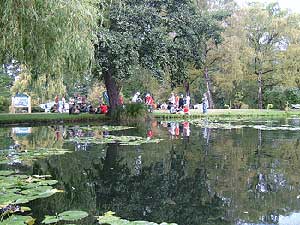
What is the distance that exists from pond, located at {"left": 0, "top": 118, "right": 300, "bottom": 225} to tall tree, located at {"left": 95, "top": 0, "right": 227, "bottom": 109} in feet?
25.5

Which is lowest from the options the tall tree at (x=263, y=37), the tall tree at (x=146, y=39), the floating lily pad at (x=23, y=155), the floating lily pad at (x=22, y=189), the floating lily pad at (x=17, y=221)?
the floating lily pad at (x=17, y=221)

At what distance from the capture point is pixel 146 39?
21.2 meters

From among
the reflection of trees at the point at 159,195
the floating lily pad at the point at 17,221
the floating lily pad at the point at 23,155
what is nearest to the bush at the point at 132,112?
the floating lily pad at the point at 23,155

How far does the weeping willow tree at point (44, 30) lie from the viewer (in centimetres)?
734

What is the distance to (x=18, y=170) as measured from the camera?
7.67 m

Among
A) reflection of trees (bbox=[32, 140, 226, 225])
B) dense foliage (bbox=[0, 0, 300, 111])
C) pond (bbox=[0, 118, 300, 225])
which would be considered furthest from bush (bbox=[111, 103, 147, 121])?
reflection of trees (bbox=[32, 140, 226, 225])

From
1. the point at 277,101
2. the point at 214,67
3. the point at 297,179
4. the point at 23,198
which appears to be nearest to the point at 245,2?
the point at 214,67

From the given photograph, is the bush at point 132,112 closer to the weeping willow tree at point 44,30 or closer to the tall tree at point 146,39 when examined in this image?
the tall tree at point 146,39

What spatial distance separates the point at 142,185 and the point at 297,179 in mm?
2798

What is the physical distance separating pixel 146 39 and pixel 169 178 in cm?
1494

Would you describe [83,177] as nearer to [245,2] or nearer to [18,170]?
[18,170]

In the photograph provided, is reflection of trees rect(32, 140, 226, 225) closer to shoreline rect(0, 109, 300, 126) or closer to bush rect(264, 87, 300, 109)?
shoreline rect(0, 109, 300, 126)

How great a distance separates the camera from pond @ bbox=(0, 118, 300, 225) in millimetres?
5180

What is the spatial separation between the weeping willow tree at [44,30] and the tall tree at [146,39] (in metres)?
8.26
